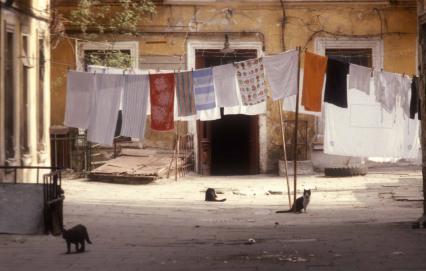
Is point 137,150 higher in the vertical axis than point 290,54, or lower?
lower

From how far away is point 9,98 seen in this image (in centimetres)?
1353

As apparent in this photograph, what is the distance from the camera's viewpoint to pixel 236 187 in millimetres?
18641

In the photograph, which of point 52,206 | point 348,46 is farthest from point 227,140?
point 52,206

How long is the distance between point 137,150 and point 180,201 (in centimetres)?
561

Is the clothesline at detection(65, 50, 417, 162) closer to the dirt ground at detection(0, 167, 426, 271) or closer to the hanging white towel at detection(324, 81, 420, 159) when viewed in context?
the hanging white towel at detection(324, 81, 420, 159)

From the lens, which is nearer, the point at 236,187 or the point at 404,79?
the point at 404,79

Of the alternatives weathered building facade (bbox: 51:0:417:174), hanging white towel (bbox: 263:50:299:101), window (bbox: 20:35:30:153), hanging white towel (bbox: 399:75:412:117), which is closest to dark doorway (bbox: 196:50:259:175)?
weathered building facade (bbox: 51:0:417:174)

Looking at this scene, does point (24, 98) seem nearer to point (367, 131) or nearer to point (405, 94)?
point (367, 131)

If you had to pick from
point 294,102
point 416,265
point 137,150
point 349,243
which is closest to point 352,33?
point 137,150

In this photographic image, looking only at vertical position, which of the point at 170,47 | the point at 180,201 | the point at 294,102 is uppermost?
the point at 170,47

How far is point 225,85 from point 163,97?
1.10m

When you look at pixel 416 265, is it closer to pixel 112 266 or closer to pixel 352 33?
pixel 112 266

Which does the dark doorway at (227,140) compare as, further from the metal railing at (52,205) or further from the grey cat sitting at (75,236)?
the grey cat sitting at (75,236)

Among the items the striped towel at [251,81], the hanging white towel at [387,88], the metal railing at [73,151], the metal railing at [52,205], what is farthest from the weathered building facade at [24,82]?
the hanging white towel at [387,88]
